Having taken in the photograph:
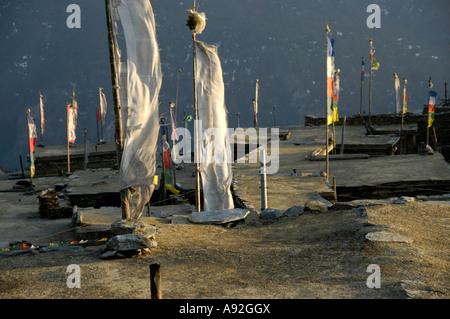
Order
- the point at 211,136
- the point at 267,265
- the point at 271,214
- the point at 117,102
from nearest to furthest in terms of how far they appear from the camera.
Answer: the point at 267,265 → the point at 117,102 → the point at 271,214 → the point at 211,136

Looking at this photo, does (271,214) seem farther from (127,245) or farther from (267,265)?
(127,245)

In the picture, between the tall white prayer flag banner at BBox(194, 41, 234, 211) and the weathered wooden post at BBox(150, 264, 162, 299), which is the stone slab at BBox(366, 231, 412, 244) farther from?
the tall white prayer flag banner at BBox(194, 41, 234, 211)

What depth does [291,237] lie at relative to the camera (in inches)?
452

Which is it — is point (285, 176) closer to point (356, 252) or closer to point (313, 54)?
point (356, 252)

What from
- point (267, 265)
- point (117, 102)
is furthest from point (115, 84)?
point (267, 265)

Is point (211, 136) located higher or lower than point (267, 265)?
higher

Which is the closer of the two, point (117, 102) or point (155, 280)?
point (155, 280)

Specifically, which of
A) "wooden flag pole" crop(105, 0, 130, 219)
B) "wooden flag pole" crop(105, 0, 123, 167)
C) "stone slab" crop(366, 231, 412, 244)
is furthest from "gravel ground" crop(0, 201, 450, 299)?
"wooden flag pole" crop(105, 0, 123, 167)

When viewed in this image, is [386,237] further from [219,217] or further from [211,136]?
[211,136]

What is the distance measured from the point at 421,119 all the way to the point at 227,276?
122ft

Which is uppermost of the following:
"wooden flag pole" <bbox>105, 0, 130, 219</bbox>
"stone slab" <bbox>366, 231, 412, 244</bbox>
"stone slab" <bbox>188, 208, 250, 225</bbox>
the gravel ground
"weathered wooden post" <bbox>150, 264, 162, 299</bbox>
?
"wooden flag pole" <bbox>105, 0, 130, 219</bbox>

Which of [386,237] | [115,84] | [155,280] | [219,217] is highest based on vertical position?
[115,84]

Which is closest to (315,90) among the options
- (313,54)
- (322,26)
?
(313,54)

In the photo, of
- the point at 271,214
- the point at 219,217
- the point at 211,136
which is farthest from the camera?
the point at 211,136
